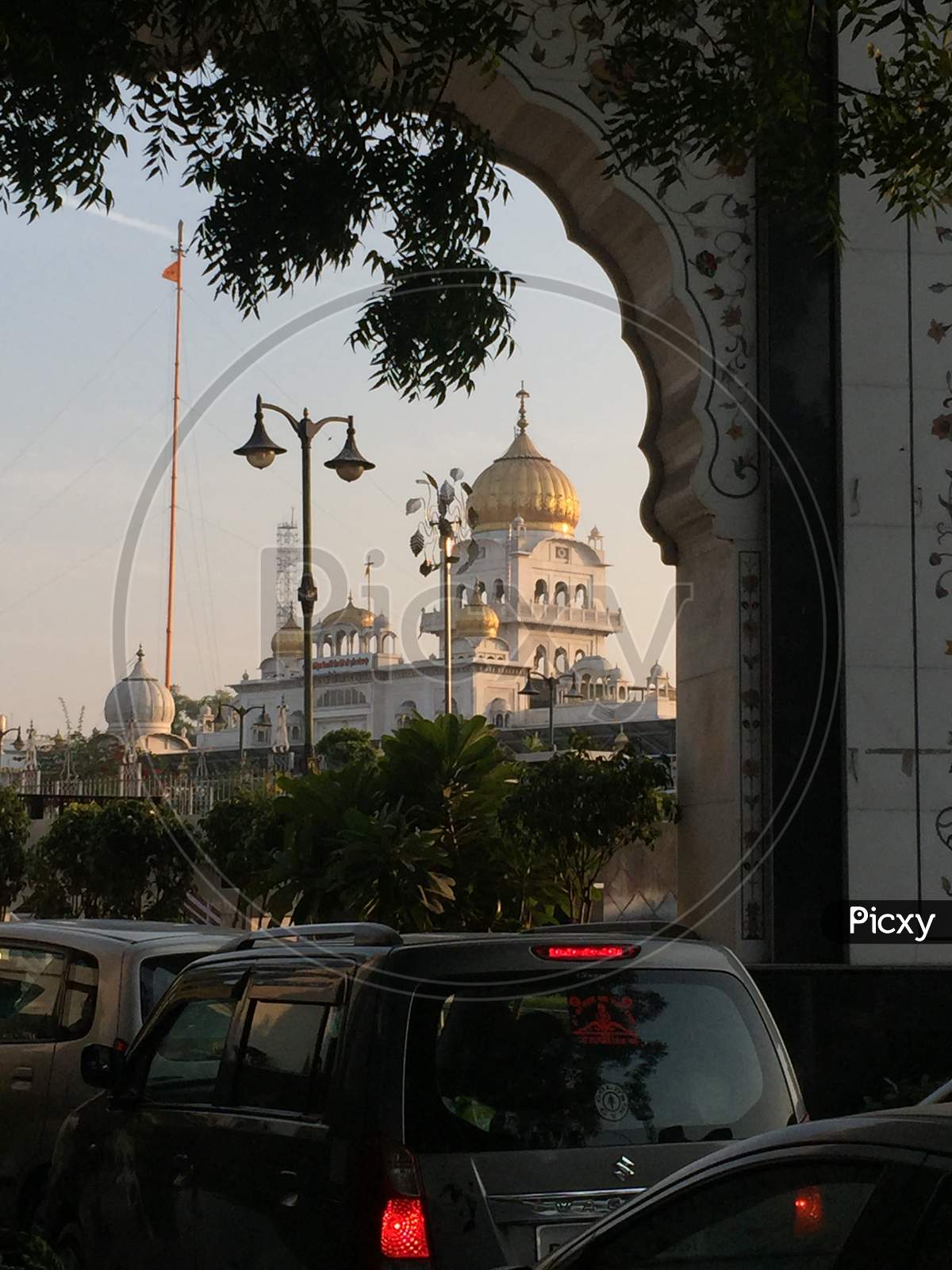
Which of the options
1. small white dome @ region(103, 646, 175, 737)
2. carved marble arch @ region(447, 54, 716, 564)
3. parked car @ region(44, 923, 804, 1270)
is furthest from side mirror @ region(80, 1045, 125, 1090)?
small white dome @ region(103, 646, 175, 737)

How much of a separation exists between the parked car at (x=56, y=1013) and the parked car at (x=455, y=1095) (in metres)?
1.50

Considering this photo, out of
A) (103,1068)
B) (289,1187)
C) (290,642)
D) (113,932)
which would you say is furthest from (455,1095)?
(290,642)

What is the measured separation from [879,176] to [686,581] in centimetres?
179

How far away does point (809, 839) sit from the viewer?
667 cm

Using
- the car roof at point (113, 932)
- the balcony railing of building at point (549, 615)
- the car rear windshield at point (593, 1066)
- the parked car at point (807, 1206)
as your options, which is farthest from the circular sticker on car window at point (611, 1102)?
the balcony railing of building at point (549, 615)

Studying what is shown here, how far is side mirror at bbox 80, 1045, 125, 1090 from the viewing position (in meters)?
4.05

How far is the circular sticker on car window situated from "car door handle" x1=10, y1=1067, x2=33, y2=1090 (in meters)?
2.65

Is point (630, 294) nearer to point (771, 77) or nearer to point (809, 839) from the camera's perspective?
point (809, 839)

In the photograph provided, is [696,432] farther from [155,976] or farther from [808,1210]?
[808,1210]

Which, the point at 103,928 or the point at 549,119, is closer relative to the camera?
the point at 103,928

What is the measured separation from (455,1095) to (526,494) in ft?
61.0

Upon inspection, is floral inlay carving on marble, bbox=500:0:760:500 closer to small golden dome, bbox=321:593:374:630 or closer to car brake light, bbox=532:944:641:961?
small golden dome, bbox=321:593:374:630

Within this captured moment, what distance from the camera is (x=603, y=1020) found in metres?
3.21

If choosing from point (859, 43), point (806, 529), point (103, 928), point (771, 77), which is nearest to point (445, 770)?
point (806, 529)
